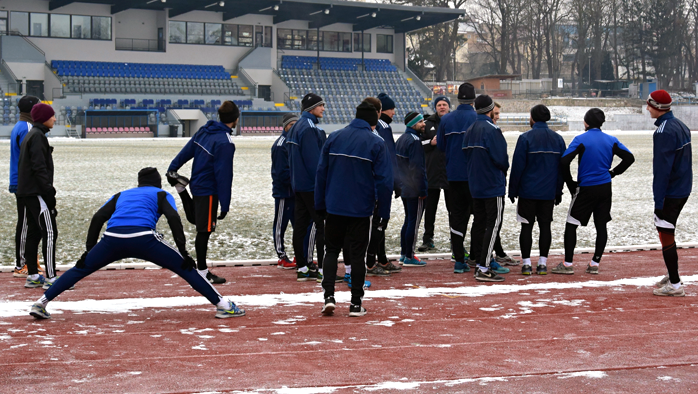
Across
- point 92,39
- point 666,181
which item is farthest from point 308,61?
point 666,181

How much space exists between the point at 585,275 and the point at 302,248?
2944 millimetres

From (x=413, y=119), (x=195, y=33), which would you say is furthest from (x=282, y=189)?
(x=195, y=33)

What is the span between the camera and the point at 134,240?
555cm

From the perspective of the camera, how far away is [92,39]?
48844 millimetres

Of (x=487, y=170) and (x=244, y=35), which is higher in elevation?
(x=244, y=35)

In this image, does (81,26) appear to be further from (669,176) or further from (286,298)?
(669,176)

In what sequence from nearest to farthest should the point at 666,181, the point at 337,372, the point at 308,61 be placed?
1. the point at 337,372
2. the point at 666,181
3. the point at 308,61

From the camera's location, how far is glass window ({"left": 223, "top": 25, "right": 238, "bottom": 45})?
54.0 m

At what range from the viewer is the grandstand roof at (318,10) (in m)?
49.2

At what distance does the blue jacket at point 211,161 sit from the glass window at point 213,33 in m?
48.0

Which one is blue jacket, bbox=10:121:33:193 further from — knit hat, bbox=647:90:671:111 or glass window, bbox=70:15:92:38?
glass window, bbox=70:15:92:38

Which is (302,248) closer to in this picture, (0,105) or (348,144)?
(348,144)

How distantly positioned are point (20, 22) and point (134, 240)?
46.8 meters

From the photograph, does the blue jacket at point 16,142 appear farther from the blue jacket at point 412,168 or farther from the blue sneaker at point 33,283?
the blue jacket at point 412,168
